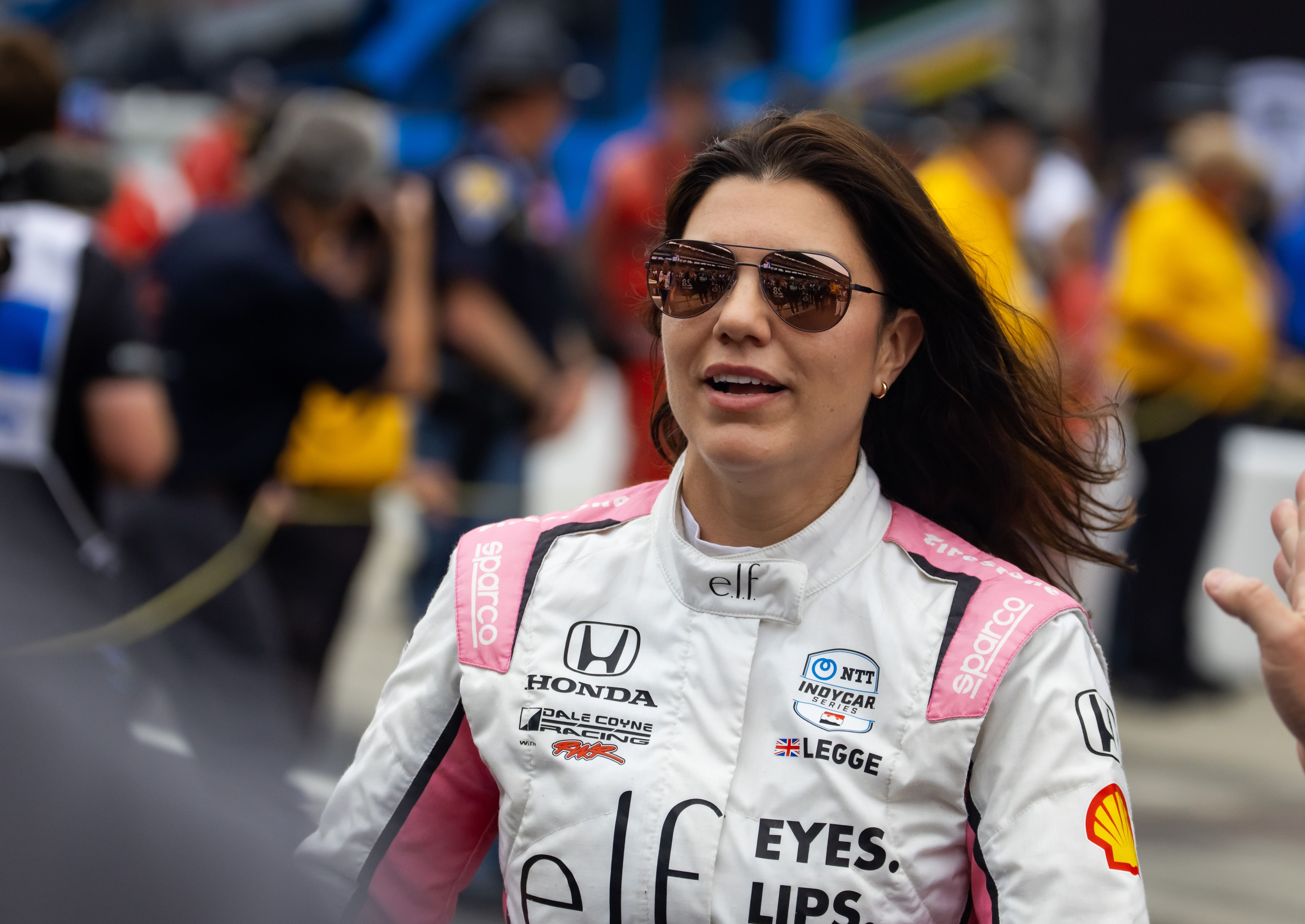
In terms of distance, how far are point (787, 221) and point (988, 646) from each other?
0.55m

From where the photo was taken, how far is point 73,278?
3389 millimetres

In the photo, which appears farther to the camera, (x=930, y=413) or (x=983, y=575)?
(x=930, y=413)

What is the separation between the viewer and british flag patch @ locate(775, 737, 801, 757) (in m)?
1.83

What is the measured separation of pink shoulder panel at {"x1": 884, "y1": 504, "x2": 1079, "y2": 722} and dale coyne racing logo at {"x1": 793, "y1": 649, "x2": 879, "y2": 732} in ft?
0.24

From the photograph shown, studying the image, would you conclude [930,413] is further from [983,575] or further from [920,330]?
[983,575]

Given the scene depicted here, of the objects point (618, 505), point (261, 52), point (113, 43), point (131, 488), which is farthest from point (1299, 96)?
point (113, 43)

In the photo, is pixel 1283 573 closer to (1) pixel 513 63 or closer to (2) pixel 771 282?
(2) pixel 771 282

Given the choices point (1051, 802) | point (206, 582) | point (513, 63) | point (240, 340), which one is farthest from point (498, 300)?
point (1051, 802)

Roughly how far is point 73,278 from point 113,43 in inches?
741

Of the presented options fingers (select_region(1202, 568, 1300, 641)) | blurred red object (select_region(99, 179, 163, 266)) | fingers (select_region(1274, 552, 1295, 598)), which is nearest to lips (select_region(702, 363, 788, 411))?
fingers (select_region(1202, 568, 1300, 641))

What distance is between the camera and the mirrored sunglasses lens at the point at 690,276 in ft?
6.36

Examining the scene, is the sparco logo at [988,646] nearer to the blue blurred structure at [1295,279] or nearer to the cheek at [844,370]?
the cheek at [844,370]

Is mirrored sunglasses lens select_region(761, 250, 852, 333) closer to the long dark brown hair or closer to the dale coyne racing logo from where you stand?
the long dark brown hair

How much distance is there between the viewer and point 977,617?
73.0 inches
